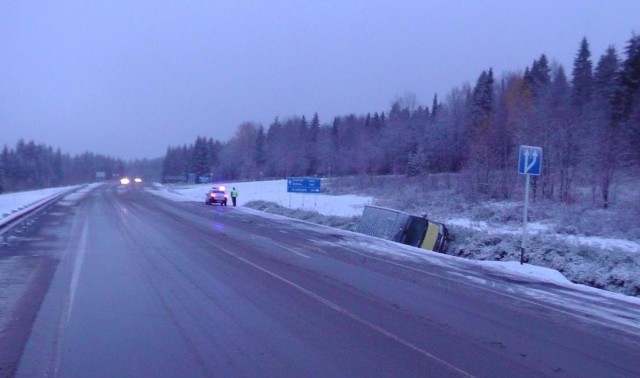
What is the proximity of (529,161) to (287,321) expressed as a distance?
10.3 metres

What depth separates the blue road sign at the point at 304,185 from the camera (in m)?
37.9

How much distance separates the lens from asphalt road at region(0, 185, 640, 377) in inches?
248

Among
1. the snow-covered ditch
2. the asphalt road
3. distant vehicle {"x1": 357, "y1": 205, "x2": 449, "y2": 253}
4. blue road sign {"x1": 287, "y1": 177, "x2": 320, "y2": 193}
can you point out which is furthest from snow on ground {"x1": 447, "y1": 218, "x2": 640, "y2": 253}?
blue road sign {"x1": 287, "y1": 177, "x2": 320, "y2": 193}

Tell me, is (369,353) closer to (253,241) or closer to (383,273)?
(383,273)

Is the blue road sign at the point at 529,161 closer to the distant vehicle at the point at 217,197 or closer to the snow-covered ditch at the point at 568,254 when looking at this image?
the snow-covered ditch at the point at 568,254

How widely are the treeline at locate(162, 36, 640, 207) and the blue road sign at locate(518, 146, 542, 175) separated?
677 inches

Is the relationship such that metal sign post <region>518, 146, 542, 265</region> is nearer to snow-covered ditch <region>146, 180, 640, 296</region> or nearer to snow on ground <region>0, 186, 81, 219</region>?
snow-covered ditch <region>146, 180, 640, 296</region>

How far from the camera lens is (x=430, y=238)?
19.7m

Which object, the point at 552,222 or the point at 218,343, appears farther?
the point at 552,222

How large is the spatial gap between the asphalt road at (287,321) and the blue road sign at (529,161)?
368 centimetres

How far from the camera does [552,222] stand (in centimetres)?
2689

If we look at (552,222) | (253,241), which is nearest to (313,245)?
(253,241)

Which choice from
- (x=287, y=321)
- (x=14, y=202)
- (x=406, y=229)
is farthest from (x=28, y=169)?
(x=287, y=321)

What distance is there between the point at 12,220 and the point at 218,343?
22715mm
